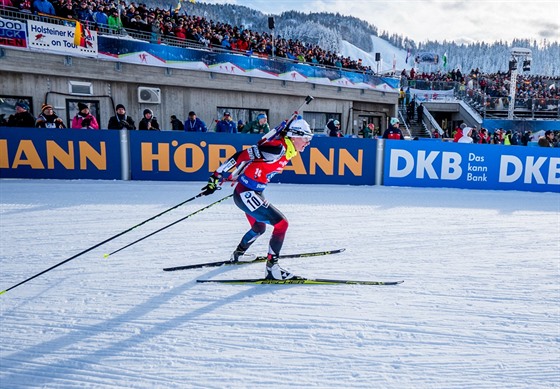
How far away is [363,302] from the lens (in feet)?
10.7

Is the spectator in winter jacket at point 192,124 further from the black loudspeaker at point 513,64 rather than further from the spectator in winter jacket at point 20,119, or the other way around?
the black loudspeaker at point 513,64

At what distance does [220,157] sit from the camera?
9.38 meters

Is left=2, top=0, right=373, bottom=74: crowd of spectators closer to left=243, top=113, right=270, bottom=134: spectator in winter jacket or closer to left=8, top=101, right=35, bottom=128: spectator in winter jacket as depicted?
left=8, top=101, right=35, bottom=128: spectator in winter jacket

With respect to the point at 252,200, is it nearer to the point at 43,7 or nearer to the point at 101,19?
the point at 43,7

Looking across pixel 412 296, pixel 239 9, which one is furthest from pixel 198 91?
pixel 239 9

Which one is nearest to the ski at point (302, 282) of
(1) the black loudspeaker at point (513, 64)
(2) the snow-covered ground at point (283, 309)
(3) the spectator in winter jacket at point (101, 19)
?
(2) the snow-covered ground at point (283, 309)

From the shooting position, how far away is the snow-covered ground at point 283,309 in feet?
7.59

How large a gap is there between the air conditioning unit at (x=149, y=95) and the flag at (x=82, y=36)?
9.10 feet

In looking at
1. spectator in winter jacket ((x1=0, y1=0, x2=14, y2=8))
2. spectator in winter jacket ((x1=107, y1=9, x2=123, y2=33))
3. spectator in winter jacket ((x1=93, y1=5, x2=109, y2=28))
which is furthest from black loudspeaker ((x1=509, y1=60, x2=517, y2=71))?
spectator in winter jacket ((x1=0, y1=0, x2=14, y2=8))

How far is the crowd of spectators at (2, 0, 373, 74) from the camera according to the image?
12578 mm

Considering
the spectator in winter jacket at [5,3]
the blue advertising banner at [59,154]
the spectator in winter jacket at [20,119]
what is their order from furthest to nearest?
1. the spectator in winter jacket at [5,3]
2. the spectator in winter jacket at [20,119]
3. the blue advertising banner at [59,154]

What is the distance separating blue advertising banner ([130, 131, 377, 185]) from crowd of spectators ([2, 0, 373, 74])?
6847 millimetres

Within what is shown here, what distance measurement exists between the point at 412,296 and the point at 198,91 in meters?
15.5

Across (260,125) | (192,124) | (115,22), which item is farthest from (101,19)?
(260,125)
